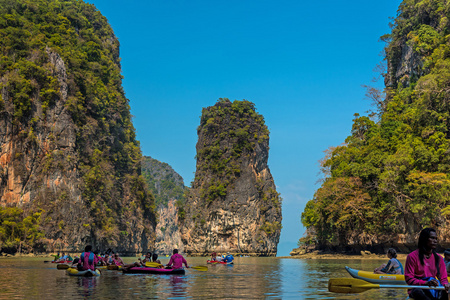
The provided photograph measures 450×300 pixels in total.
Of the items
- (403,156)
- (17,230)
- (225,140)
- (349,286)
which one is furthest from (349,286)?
Result: (225,140)

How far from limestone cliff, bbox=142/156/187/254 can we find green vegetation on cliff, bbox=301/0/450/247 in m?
117

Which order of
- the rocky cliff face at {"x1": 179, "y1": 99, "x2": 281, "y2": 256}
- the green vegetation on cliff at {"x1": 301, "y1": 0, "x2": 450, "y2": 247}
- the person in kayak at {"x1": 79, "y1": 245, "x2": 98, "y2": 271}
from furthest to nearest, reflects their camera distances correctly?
the rocky cliff face at {"x1": 179, "y1": 99, "x2": 281, "y2": 256} < the green vegetation on cliff at {"x1": 301, "y1": 0, "x2": 450, "y2": 247} < the person in kayak at {"x1": 79, "y1": 245, "x2": 98, "y2": 271}

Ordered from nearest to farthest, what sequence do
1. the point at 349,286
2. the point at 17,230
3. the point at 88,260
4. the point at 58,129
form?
the point at 349,286 < the point at 88,260 < the point at 17,230 < the point at 58,129

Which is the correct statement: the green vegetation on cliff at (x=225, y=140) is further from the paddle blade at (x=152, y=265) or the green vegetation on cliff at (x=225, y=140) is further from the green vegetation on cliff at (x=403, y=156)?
the paddle blade at (x=152, y=265)

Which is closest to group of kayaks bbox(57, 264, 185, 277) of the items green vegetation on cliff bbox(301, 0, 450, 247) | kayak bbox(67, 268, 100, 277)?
kayak bbox(67, 268, 100, 277)

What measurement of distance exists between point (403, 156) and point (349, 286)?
92.2 feet

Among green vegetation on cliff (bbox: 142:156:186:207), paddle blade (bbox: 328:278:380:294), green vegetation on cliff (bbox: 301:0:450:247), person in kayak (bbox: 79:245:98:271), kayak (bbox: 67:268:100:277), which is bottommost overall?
kayak (bbox: 67:268:100:277)

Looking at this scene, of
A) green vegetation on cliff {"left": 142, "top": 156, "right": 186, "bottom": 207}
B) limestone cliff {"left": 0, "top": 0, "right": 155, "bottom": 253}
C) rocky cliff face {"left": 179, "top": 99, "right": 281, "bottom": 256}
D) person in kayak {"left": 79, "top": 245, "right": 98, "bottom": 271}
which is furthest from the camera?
green vegetation on cliff {"left": 142, "top": 156, "right": 186, "bottom": 207}

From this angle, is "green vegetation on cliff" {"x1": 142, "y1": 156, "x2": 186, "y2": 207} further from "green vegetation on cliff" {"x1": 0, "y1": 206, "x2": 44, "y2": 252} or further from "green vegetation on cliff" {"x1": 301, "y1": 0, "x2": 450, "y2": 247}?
"green vegetation on cliff" {"x1": 301, "y1": 0, "x2": 450, "y2": 247}

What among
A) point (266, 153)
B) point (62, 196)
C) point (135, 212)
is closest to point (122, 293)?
point (62, 196)

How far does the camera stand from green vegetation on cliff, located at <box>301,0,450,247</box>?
112 feet

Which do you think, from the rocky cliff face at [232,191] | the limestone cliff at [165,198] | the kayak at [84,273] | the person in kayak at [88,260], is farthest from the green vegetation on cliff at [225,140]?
the limestone cliff at [165,198]

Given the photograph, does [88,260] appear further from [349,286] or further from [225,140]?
[225,140]

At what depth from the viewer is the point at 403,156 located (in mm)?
35562
